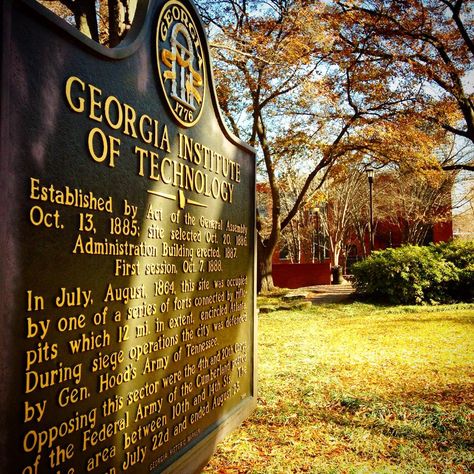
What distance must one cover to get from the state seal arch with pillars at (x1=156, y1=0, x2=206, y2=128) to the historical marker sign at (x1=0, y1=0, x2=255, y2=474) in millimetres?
14

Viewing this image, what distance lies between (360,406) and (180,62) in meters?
3.76

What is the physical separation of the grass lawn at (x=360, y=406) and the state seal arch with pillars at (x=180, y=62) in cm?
265

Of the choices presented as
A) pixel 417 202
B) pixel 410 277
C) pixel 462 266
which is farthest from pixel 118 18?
pixel 417 202

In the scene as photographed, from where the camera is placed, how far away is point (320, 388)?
5.39 m

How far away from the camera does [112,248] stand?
2.36 metres

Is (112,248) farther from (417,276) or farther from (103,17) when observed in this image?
(417,276)

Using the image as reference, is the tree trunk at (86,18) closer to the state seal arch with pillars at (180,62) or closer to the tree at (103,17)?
the tree at (103,17)

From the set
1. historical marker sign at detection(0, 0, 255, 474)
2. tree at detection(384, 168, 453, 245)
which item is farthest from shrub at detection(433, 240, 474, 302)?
tree at detection(384, 168, 453, 245)

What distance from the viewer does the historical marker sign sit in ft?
6.07

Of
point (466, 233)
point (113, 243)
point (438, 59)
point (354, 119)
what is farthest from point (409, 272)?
point (466, 233)

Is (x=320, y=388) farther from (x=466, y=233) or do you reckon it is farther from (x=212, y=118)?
(x=466, y=233)

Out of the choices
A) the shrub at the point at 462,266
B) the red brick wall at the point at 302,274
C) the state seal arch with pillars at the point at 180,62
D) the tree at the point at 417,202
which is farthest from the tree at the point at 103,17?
the tree at the point at 417,202

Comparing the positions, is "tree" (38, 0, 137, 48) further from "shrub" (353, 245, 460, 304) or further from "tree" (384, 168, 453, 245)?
"tree" (384, 168, 453, 245)

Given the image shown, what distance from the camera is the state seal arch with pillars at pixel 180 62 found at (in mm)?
2883
